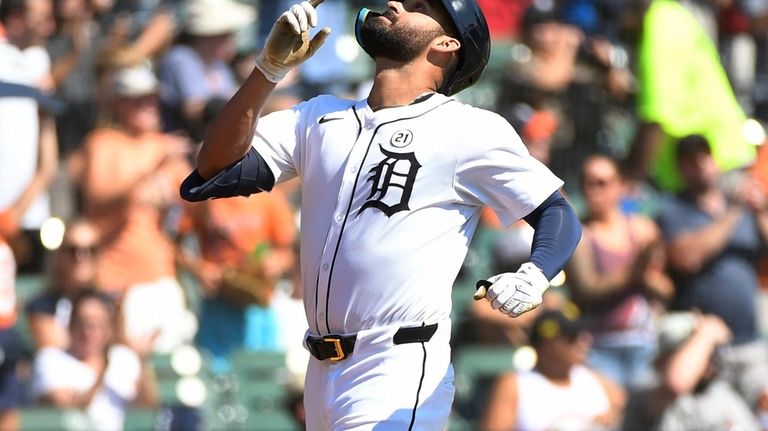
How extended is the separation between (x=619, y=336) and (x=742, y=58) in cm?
288

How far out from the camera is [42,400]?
22.8ft

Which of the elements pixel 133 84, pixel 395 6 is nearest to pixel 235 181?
pixel 395 6

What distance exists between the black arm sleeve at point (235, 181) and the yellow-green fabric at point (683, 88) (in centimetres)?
477

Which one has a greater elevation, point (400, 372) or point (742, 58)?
point (400, 372)

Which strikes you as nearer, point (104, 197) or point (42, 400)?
point (42, 400)

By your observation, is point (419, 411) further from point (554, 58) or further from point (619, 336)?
point (554, 58)

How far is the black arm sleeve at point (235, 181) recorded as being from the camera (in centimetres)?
409

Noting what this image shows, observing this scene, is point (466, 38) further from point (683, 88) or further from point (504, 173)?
point (683, 88)

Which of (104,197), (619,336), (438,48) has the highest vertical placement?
(438,48)

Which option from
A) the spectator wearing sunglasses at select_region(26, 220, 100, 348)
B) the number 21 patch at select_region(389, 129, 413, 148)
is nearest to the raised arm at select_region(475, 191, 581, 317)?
the number 21 patch at select_region(389, 129, 413, 148)

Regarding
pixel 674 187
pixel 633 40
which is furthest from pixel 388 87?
pixel 633 40

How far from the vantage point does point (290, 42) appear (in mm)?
3996

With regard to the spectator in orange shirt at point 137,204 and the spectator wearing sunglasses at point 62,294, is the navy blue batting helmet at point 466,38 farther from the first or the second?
the spectator in orange shirt at point 137,204

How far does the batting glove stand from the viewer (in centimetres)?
374
